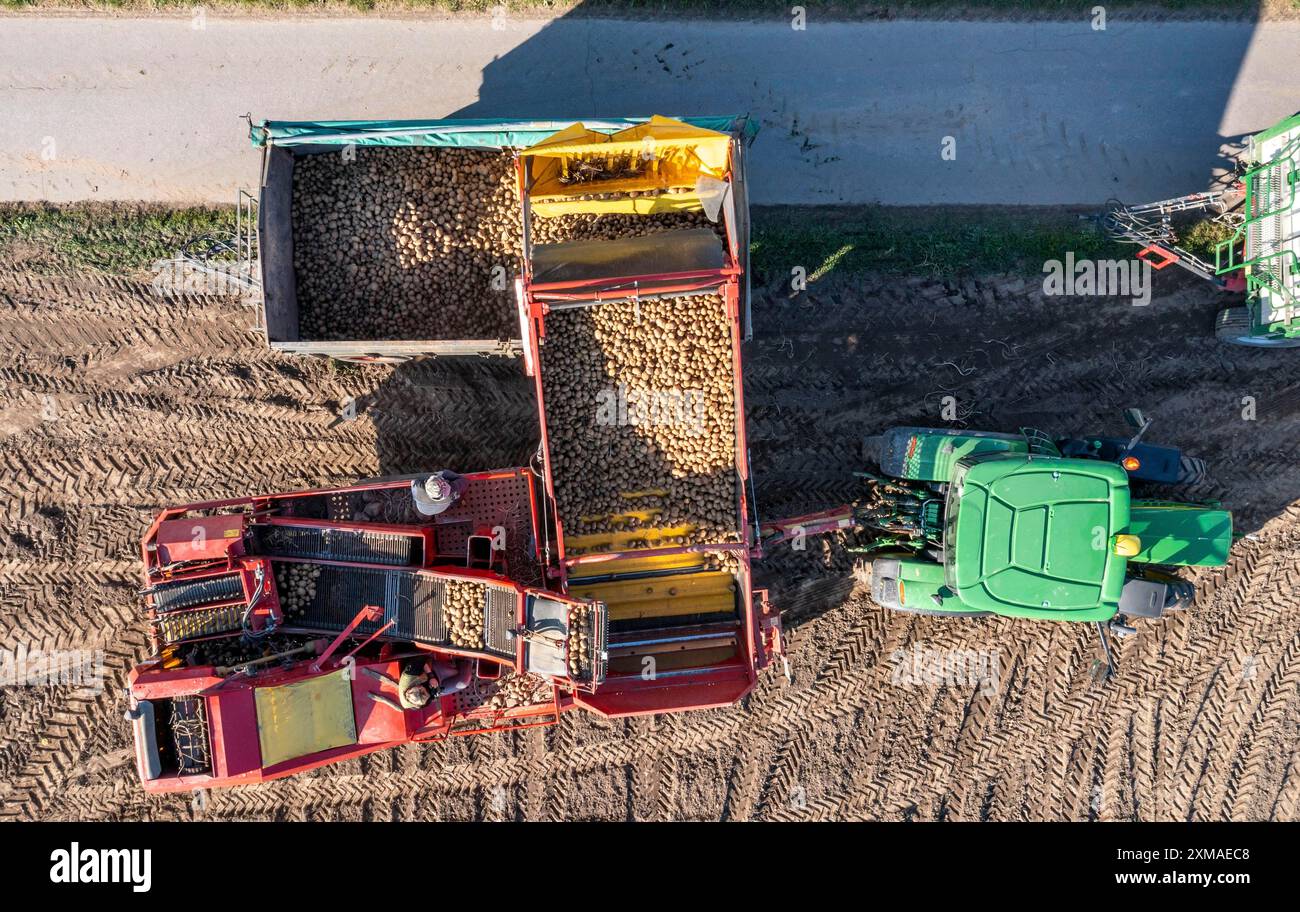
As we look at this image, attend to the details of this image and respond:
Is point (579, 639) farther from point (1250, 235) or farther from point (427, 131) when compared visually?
point (1250, 235)

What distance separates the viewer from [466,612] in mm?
7270

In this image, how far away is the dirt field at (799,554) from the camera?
28.5 feet

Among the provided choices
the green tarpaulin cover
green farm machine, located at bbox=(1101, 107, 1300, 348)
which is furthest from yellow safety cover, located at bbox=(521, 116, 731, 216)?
green farm machine, located at bbox=(1101, 107, 1300, 348)

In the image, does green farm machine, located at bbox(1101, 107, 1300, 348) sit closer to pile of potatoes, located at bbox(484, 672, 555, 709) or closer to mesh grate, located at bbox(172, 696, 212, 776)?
pile of potatoes, located at bbox(484, 672, 555, 709)

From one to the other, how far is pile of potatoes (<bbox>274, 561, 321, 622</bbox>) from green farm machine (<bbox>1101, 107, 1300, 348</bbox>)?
30.0ft

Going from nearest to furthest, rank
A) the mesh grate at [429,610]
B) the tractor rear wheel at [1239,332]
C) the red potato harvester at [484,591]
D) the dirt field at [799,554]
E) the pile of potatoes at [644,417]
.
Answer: the red potato harvester at [484,591] < the mesh grate at [429,610] < the pile of potatoes at [644,417] < the tractor rear wheel at [1239,332] < the dirt field at [799,554]

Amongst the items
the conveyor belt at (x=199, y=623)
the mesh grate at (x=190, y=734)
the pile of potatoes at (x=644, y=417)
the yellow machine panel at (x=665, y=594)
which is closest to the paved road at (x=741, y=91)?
the pile of potatoes at (x=644, y=417)

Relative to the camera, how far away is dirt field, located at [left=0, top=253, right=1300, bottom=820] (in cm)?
867

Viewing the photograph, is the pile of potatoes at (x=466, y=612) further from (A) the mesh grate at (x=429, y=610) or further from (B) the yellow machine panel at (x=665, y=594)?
(B) the yellow machine panel at (x=665, y=594)

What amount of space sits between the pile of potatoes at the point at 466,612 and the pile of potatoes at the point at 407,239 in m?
2.67

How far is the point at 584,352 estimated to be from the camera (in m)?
7.53

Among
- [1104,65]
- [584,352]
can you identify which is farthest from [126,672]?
[1104,65]

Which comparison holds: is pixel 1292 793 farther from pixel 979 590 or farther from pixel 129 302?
pixel 129 302

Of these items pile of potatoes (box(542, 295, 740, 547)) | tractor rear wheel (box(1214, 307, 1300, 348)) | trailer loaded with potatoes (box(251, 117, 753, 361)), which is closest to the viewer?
pile of potatoes (box(542, 295, 740, 547))
